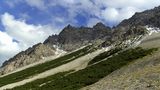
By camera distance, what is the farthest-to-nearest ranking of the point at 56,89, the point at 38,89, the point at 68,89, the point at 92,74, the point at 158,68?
the point at 92,74 → the point at 38,89 → the point at 56,89 → the point at 68,89 → the point at 158,68

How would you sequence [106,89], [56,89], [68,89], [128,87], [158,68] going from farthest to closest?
[56,89] → [68,89] → [158,68] → [106,89] → [128,87]

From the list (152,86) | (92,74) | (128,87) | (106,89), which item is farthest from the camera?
(92,74)

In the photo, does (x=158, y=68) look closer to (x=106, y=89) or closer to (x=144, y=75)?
(x=144, y=75)

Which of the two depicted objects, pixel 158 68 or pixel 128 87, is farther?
pixel 158 68

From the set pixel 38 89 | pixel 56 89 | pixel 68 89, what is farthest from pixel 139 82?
pixel 38 89

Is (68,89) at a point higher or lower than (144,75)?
higher

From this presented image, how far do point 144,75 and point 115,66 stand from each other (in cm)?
6298

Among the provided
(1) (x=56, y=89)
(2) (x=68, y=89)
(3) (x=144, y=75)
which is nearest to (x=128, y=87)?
(3) (x=144, y=75)

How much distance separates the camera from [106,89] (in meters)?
48.6

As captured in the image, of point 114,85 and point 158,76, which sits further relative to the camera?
point 114,85

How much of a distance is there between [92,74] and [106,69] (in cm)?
594

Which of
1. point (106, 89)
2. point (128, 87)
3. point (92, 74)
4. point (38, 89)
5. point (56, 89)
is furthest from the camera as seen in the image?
point (92, 74)

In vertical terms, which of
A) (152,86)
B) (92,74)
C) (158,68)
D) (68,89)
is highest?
(92,74)

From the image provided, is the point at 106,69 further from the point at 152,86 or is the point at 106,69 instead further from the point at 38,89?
the point at 152,86
